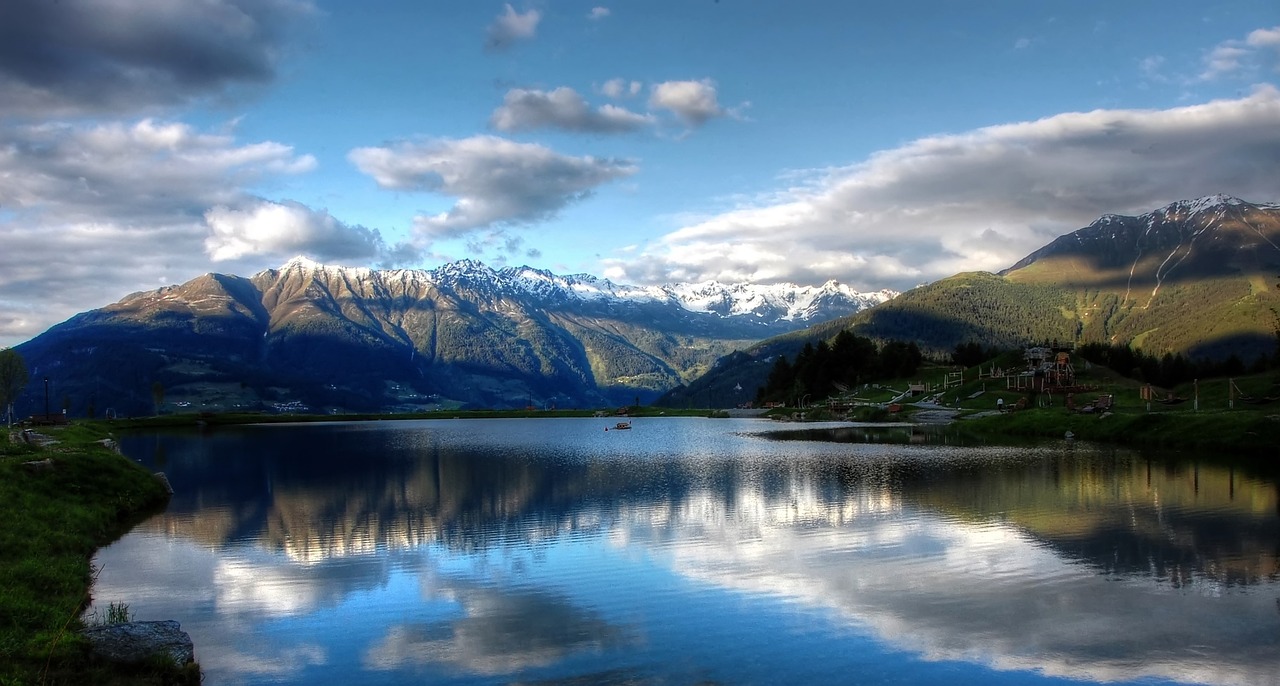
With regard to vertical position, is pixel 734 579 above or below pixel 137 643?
below

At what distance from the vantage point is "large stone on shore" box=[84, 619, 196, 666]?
1980cm

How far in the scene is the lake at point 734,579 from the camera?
67.1 ft

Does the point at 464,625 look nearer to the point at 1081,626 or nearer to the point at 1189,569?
the point at 1081,626

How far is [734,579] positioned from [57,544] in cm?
2738

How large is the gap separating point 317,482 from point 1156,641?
194 feet

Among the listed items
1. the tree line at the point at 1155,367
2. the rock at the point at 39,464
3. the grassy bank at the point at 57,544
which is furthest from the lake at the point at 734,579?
the tree line at the point at 1155,367

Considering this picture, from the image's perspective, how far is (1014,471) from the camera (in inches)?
2351

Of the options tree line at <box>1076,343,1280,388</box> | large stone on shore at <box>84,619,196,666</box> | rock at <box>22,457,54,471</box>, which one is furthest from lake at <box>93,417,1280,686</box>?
tree line at <box>1076,343,1280,388</box>

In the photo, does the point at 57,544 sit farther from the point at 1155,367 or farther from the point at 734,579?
the point at 1155,367

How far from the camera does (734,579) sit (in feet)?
95.8

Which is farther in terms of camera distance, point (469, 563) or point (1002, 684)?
point (469, 563)

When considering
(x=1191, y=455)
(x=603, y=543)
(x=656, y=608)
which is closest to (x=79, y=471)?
(x=603, y=543)

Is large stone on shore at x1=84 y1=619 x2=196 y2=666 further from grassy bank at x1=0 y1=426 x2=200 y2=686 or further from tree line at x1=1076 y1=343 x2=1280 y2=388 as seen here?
tree line at x1=1076 y1=343 x2=1280 y2=388

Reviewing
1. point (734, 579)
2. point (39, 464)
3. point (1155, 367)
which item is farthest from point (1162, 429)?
point (1155, 367)
